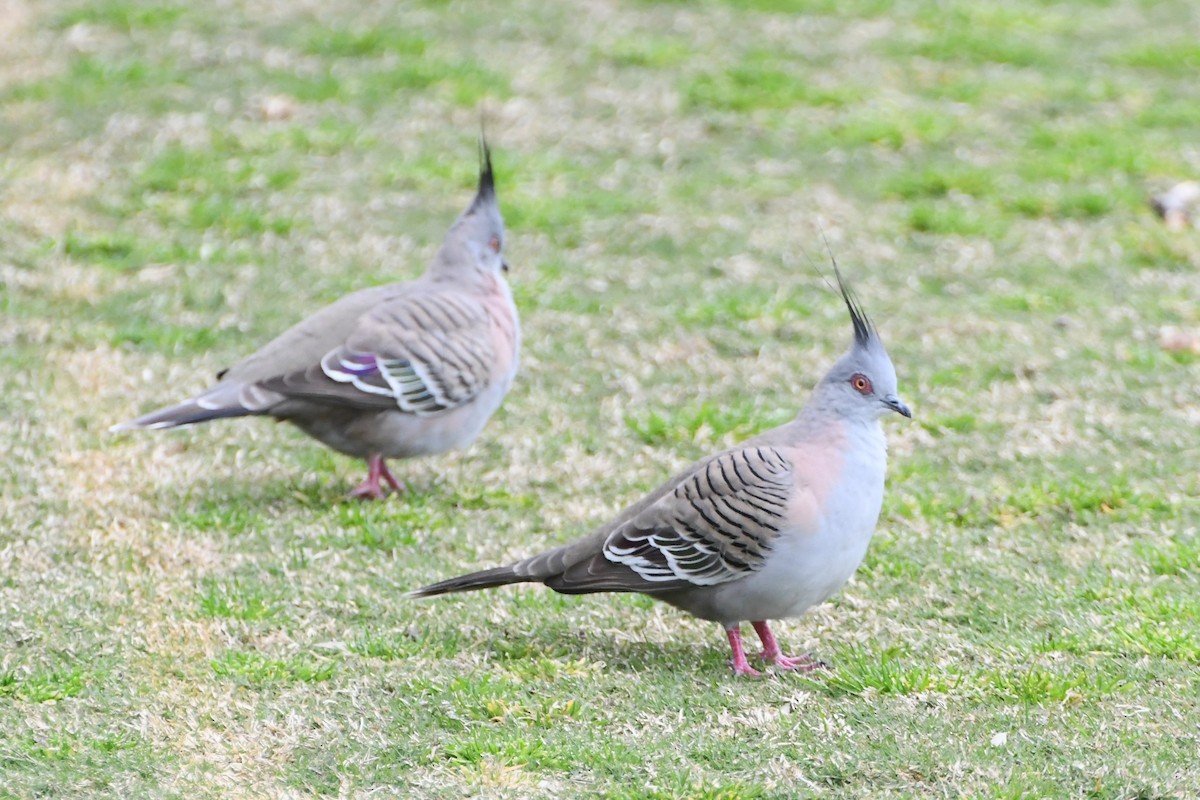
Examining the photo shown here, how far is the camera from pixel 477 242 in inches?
251

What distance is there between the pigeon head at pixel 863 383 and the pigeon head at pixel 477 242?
6.82ft

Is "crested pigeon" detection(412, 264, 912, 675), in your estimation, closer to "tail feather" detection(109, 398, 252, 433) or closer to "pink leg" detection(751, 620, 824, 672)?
"pink leg" detection(751, 620, 824, 672)

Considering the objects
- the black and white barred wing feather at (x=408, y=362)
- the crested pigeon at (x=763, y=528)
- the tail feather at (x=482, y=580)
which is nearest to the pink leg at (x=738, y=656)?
the crested pigeon at (x=763, y=528)

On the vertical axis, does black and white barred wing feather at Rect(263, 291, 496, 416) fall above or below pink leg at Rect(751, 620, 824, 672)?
above

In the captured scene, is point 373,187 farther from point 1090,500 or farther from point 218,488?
point 1090,500

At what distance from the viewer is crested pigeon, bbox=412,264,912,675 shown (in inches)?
171

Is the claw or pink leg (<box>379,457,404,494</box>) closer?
the claw

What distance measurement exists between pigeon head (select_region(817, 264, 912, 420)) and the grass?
70 cm

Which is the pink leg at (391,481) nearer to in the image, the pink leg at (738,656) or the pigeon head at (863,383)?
the pink leg at (738,656)

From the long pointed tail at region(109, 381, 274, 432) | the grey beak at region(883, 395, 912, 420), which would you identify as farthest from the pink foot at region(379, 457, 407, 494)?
the grey beak at region(883, 395, 912, 420)

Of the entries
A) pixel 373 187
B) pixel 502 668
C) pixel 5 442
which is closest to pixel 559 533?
pixel 502 668

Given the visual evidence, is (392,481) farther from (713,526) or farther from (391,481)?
(713,526)

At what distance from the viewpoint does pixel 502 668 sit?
4.47m

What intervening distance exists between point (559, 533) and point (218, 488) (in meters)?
1.32
